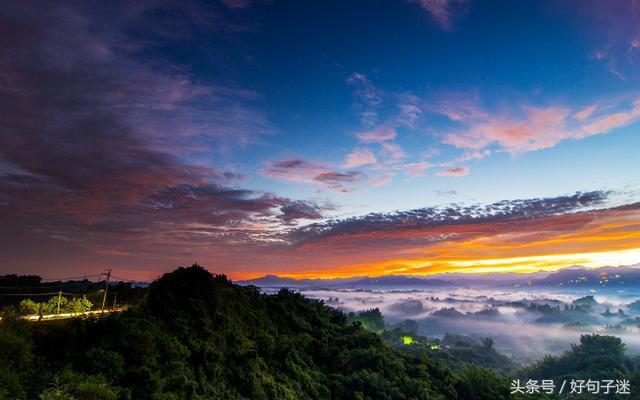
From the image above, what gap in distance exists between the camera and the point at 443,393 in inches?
1421

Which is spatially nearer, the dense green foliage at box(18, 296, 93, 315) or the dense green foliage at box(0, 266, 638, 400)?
the dense green foliage at box(0, 266, 638, 400)

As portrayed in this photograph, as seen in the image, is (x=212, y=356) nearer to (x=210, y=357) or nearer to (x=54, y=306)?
(x=210, y=357)

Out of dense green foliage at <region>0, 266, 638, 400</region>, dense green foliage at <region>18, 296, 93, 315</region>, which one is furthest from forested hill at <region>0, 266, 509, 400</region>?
dense green foliage at <region>18, 296, 93, 315</region>

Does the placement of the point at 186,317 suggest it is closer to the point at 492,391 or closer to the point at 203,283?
the point at 203,283

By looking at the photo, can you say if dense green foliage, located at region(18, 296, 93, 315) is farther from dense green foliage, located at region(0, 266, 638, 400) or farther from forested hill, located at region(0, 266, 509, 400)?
forested hill, located at region(0, 266, 509, 400)

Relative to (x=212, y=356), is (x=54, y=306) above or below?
above

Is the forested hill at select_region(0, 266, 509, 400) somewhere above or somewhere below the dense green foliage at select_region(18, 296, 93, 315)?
below

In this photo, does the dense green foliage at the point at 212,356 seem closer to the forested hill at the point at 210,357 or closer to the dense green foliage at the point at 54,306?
the forested hill at the point at 210,357

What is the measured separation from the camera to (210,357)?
21141mm

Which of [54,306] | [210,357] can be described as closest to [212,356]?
[210,357]

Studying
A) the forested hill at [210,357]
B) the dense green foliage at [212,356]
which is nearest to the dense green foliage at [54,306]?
the dense green foliage at [212,356]

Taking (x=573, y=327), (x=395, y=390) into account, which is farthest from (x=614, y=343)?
(x=573, y=327)

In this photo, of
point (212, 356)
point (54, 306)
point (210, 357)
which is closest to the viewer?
point (210, 357)

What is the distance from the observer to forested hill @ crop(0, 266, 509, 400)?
13.7 metres
